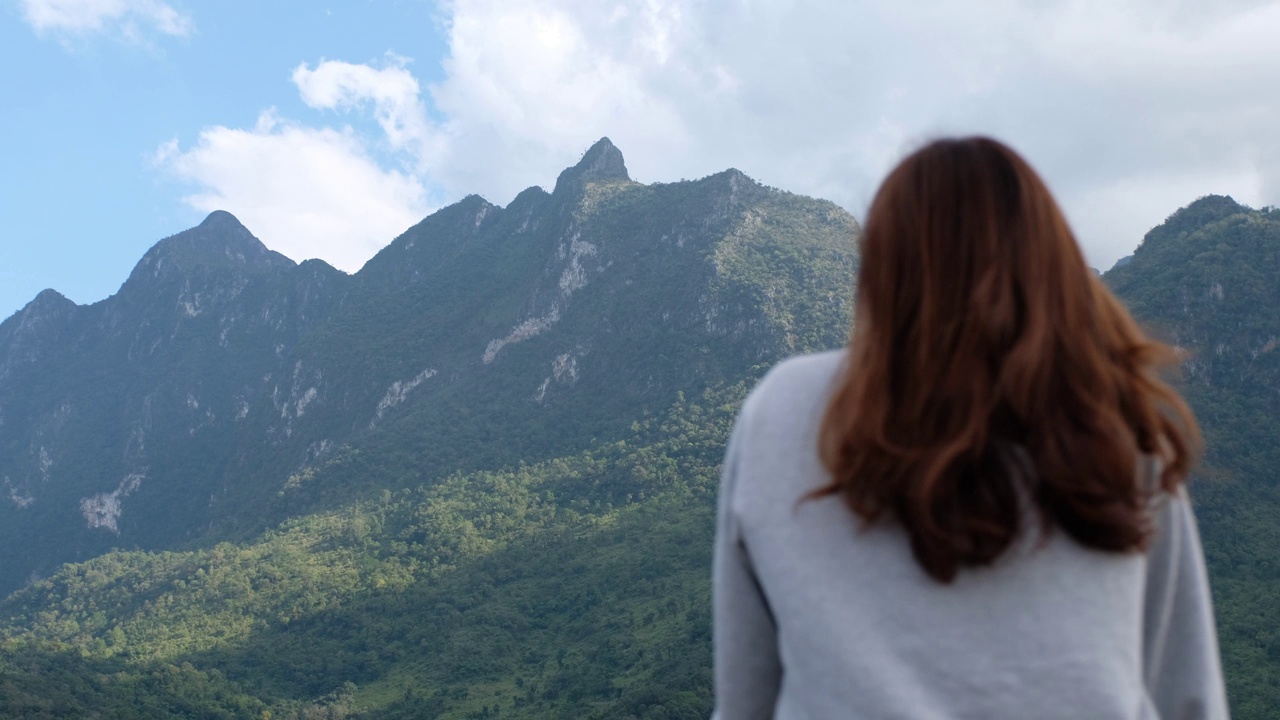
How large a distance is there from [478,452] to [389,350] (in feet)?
76.5

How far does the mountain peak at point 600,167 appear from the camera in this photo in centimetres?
8156

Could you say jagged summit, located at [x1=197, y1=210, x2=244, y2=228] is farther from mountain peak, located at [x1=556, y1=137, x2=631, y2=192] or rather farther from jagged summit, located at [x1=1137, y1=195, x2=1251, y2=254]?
jagged summit, located at [x1=1137, y1=195, x2=1251, y2=254]

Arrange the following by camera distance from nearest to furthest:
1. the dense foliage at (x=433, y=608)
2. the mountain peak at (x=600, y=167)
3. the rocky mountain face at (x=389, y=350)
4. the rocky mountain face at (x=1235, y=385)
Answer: the rocky mountain face at (x=1235, y=385), the dense foliage at (x=433, y=608), the rocky mountain face at (x=389, y=350), the mountain peak at (x=600, y=167)

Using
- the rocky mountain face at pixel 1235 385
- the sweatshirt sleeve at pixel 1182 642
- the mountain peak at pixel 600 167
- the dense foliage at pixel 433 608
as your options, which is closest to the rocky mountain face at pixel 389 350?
the mountain peak at pixel 600 167

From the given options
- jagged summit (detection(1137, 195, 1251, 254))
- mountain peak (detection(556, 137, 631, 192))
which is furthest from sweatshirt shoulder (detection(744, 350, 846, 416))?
mountain peak (detection(556, 137, 631, 192))

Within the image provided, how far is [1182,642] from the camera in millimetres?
1360

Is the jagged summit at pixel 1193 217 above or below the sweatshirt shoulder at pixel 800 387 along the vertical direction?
above

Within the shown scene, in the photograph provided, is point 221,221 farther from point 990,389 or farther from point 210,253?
point 990,389

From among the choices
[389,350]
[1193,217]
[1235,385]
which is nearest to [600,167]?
[389,350]

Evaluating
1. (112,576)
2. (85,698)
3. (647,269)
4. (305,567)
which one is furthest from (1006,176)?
(647,269)

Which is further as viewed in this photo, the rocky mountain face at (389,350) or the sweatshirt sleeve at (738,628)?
the rocky mountain face at (389,350)

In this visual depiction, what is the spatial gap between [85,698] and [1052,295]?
33571 mm

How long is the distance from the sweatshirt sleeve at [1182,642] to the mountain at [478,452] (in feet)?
0.73

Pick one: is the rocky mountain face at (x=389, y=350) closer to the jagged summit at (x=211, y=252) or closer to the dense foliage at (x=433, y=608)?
the jagged summit at (x=211, y=252)
